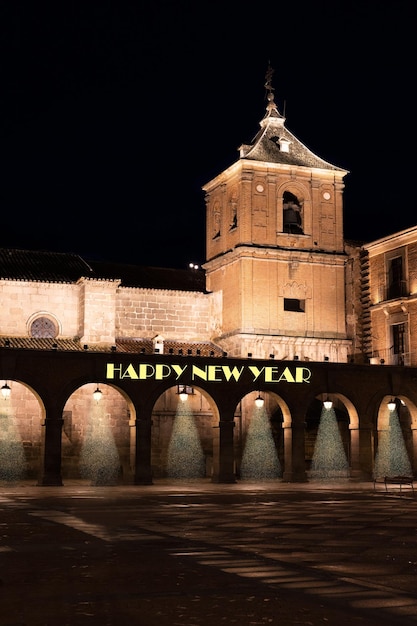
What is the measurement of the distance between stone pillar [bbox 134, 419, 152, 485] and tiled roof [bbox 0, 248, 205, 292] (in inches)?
357

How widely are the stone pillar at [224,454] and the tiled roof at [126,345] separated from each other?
12.0ft

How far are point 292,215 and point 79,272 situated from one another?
37.4 feet

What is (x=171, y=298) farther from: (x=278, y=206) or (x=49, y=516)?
(x=49, y=516)

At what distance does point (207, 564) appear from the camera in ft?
39.9

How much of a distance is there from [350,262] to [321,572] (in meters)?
36.6

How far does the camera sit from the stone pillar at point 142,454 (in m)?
34.7

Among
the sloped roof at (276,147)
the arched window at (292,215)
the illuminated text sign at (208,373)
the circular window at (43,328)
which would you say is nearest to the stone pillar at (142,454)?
the illuminated text sign at (208,373)

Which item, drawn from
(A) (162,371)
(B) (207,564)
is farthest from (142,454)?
(B) (207,564)

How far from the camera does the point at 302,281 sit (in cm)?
4459

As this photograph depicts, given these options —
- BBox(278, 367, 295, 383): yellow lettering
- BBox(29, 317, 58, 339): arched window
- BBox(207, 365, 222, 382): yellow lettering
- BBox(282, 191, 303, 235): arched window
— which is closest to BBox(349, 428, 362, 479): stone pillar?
BBox(278, 367, 295, 383): yellow lettering

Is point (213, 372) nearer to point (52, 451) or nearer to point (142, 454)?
point (142, 454)

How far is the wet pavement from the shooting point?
8.87 meters

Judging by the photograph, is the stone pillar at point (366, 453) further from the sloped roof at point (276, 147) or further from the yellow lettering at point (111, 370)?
the sloped roof at point (276, 147)

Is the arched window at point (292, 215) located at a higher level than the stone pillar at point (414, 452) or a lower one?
higher
